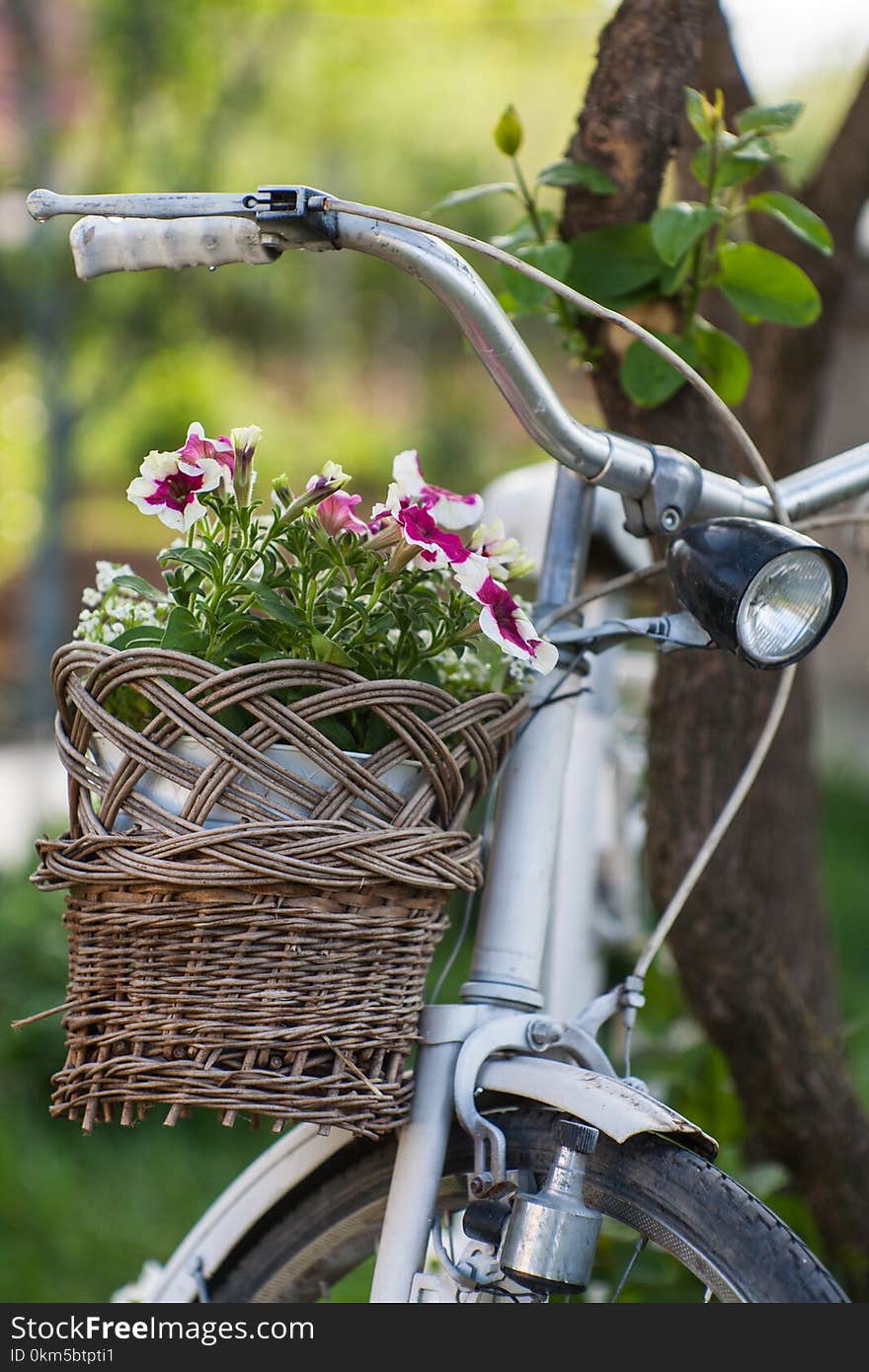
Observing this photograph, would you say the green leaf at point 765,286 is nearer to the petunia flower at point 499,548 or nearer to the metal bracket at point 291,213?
the petunia flower at point 499,548

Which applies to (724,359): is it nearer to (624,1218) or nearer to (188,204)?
(188,204)

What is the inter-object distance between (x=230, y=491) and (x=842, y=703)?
19.2ft

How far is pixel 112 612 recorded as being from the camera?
979mm

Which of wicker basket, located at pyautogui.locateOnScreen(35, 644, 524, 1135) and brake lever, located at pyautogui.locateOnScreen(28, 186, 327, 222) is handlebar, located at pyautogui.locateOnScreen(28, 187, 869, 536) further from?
wicker basket, located at pyautogui.locateOnScreen(35, 644, 524, 1135)

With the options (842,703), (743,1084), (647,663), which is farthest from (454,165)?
(743,1084)

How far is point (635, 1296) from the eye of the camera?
1611 millimetres

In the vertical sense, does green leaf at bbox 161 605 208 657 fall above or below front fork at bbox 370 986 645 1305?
above

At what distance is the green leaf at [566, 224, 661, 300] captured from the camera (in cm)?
124

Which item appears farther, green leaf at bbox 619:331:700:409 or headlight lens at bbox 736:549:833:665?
green leaf at bbox 619:331:700:409

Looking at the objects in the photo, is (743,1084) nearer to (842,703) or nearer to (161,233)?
(161,233)

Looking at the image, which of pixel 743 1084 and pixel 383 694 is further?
pixel 743 1084

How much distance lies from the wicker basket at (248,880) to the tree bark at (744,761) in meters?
0.62

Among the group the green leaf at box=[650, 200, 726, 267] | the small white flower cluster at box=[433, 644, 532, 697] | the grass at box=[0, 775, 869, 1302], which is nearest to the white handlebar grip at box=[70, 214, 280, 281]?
the small white flower cluster at box=[433, 644, 532, 697]

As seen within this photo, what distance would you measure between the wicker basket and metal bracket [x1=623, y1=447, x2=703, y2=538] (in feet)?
0.67
